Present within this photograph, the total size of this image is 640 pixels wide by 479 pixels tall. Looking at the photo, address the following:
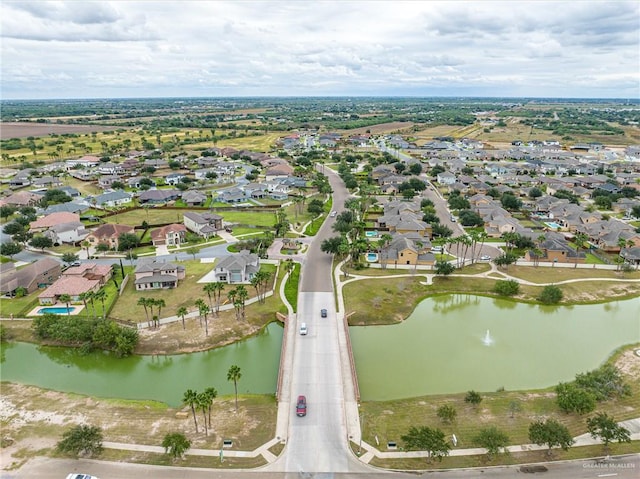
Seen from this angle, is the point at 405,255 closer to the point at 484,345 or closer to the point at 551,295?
the point at 551,295

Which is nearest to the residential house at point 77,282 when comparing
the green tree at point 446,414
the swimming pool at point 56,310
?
the swimming pool at point 56,310

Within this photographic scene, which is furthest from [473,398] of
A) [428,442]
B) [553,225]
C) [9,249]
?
[9,249]

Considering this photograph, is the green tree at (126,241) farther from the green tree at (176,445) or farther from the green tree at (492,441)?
the green tree at (492,441)

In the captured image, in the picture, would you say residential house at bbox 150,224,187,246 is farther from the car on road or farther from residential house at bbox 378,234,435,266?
the car on road

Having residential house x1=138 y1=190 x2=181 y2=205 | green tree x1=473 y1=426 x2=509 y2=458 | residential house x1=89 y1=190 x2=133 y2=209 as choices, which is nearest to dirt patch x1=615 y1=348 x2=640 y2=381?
green tree x1=473 y1=426 x2=509 y2=458

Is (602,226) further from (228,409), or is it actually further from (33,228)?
(33,228)

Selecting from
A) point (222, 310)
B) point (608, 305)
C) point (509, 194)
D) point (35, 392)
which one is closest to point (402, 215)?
point (509, 194)
